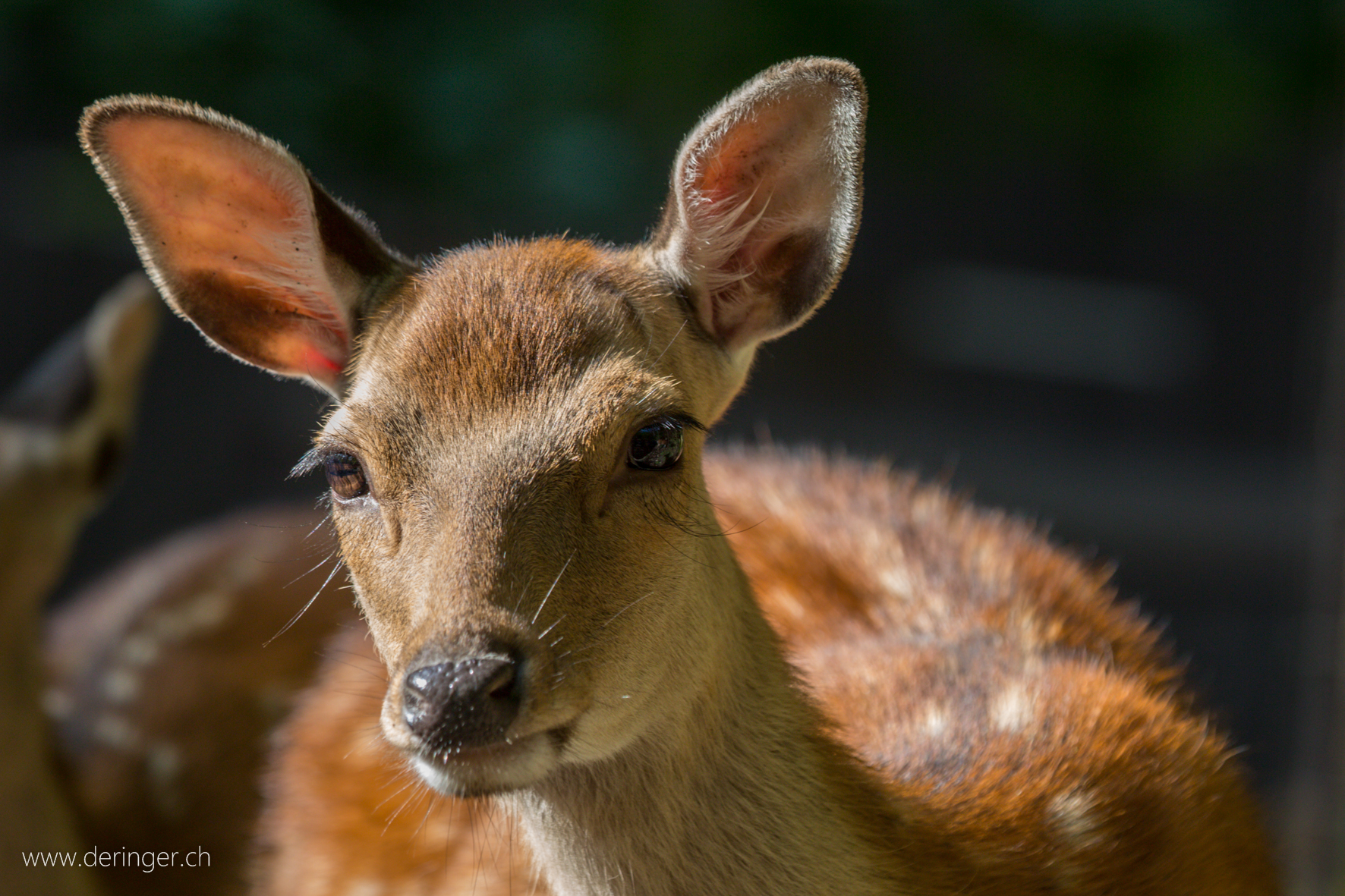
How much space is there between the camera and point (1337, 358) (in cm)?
476

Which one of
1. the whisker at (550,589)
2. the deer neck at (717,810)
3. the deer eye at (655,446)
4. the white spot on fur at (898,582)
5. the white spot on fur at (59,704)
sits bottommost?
the white spot on fur at (59,704)

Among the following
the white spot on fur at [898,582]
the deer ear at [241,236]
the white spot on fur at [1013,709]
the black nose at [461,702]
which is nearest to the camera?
the black nose at [461,702]

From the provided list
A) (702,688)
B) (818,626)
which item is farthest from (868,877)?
(818,626)

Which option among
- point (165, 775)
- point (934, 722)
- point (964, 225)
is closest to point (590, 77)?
point (165, 775)

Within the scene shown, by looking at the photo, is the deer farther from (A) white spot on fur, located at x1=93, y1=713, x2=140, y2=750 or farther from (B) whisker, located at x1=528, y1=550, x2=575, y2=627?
(B) whisker, located at x1=528, y1=550, x2=575, y2=627

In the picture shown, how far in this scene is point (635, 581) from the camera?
→ 1933 mm

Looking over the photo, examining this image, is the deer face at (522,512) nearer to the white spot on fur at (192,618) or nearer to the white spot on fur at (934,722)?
the white spot on fur at (934,722)

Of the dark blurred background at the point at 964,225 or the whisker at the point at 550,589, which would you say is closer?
the whisker at the point at 550,589

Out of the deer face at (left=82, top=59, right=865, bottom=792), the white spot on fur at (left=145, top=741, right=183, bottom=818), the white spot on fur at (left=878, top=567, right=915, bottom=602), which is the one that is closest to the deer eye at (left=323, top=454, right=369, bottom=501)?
the deer face at (left=82, top=59, right=865, bottom=792)

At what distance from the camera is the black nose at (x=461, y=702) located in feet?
5.47

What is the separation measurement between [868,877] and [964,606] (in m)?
1.01

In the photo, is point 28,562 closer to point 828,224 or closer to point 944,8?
point 828,224

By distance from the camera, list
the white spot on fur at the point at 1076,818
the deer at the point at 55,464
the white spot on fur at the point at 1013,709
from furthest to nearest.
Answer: the deer at the point at 55,464, the white spot on fur at the point at 1013,709, the white spot on fur at the point at 1076,818

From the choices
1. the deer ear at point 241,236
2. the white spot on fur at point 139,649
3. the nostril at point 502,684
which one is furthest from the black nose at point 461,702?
the white spot on fur at point 139,649
